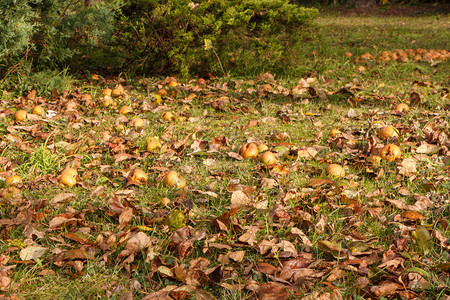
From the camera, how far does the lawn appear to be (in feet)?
6.54

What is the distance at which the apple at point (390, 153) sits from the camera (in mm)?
3129

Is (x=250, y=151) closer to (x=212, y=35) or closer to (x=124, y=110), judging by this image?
(x=124, y=110)

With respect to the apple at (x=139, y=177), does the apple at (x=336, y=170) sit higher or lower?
higher

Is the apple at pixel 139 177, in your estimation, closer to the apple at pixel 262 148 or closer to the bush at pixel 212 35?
the apple at pixel 262 148

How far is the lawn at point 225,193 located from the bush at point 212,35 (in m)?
0.55

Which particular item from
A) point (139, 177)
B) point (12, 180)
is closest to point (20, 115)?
point (12, 180)

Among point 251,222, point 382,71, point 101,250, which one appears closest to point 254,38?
point 382,71

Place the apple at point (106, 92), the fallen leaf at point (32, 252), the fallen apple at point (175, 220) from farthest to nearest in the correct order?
the apple at point (106, 92) < the fallen apple at point (175, 220) < the fallen leaf at point (32, 252)

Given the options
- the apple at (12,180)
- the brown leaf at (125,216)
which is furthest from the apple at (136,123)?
the brown leaf at (125,216)

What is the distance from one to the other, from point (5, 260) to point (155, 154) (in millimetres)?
1539

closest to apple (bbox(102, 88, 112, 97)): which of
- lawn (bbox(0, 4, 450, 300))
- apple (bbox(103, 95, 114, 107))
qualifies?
lawn (bbox(0, 4, 450, 300))

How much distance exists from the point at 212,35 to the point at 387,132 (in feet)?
8.65

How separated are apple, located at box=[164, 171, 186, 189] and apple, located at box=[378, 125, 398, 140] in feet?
6.31

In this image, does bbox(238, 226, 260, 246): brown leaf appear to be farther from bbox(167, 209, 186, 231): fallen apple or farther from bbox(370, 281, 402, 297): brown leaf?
bbox(370, 281, 402, 297): brown leaf
